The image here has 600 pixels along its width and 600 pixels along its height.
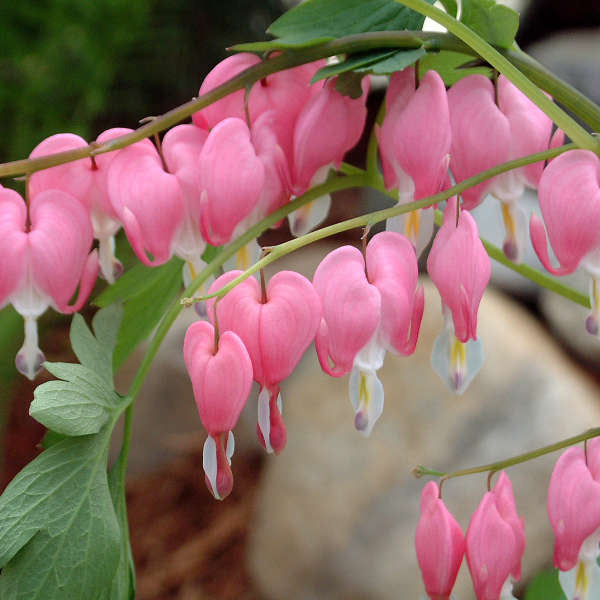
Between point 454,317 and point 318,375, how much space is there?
6.07 ft

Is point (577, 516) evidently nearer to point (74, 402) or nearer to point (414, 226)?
point (414, 226)

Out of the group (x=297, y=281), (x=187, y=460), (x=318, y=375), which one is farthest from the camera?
(x=187, y=460)

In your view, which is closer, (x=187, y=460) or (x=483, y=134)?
(x=483, y=134)

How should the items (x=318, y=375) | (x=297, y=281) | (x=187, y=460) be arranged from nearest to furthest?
1. (x=297, y=281)
2. (x=318, y=375)
3. (x=187, y=460)

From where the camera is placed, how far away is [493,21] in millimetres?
513

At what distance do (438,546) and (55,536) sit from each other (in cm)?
23

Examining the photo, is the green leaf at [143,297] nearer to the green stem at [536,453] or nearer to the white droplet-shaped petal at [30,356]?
the white droplet-shaped petal at [30,356]

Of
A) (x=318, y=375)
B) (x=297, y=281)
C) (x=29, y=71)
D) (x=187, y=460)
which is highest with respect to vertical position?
(x=29, y=71)

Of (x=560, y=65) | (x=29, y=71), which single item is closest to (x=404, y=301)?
(x=29, y=71)

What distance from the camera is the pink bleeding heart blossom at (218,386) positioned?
0.44 m

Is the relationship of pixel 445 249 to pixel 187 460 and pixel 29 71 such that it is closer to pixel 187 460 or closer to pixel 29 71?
pixel 29 71

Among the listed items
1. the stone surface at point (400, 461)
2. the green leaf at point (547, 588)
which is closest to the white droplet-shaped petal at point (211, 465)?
the green leaf at point (547, 588)

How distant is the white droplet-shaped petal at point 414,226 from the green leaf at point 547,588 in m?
0.37

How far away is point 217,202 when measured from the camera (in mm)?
509
